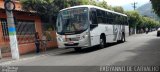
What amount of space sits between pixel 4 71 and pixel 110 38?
13738 mm

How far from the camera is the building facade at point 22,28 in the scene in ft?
66.4

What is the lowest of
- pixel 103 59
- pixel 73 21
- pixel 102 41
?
pixel 103 59

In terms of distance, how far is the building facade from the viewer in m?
20.2

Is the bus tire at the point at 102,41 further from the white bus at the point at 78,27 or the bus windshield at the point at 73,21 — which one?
the bus windshield at the point at 73,21

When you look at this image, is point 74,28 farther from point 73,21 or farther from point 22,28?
point 22,28

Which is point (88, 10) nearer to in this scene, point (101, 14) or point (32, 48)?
point (101, 14)

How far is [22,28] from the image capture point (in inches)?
903

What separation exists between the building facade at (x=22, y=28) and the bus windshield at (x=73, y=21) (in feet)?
11.7

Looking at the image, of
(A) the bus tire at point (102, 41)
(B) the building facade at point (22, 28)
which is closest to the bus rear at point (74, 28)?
(A) the bus tire at point (102, 41)

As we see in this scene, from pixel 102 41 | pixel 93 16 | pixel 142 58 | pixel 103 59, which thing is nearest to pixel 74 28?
pixel 93 16

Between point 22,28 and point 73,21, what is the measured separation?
5745 mm

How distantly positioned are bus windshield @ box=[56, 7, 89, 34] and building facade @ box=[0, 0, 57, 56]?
3.56m

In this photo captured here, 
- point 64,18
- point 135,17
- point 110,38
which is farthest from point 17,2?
point 135,17

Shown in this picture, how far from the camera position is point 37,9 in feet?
75.9
